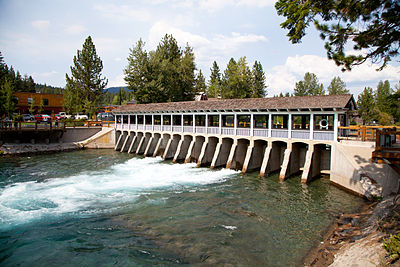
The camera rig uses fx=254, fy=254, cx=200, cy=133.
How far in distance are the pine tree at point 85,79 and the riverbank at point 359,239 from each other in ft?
175

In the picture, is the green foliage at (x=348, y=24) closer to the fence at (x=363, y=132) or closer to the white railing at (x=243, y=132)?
the fence at (x=363, y=132)

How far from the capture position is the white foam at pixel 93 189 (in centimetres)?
1537

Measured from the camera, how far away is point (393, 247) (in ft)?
26.0

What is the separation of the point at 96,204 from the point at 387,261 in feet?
49.7

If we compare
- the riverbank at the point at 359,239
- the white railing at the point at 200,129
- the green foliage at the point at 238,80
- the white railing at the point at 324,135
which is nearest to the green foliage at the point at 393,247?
the riverbank at the point at 359,239

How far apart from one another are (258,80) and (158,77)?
34955 mm

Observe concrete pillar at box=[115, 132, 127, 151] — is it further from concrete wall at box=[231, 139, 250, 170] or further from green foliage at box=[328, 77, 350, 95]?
green foliage at box=[328, 77, 350, 95]

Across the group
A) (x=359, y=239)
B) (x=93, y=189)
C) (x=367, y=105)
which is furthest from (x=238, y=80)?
(x=359, y=239)

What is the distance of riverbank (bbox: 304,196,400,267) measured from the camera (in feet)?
28.5

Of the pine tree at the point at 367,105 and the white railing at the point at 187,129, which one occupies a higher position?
the pine tree at the point at 367,105

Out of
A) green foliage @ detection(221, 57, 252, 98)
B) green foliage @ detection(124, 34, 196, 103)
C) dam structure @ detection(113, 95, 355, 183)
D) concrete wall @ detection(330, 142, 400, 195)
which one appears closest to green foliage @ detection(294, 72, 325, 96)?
green foliage @ detection(221, 57, 252, 98)

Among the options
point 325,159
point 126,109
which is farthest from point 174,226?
point 126,109

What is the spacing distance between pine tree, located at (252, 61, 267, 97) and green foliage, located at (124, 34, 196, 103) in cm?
2255

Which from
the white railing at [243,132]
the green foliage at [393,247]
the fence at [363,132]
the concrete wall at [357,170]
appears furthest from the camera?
the white railing at [243,132]
